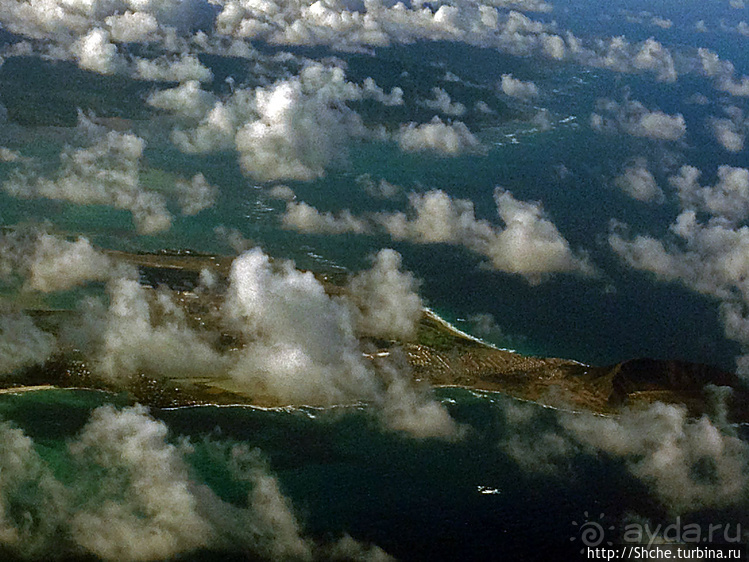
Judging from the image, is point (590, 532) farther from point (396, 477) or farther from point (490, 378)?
point (490, 378)

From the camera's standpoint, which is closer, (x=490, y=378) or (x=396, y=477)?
(x=396, y=477)

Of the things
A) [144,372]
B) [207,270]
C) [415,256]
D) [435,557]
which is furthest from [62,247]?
[435,557]

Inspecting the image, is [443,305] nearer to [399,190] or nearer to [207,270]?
[207,270]

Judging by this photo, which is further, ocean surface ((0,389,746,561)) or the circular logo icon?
the circular logo icon

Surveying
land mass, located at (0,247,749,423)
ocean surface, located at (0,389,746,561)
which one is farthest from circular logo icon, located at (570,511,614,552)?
land mass, located at (0,247,749,423)

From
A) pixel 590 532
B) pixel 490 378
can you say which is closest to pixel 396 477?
pixel 590 532

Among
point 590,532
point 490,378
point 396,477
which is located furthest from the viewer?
point 490,378

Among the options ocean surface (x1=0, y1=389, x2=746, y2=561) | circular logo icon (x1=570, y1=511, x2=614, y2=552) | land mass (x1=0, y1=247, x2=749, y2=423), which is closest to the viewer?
ocean surface (x1=0, y1=389, x2=746, y2=561)

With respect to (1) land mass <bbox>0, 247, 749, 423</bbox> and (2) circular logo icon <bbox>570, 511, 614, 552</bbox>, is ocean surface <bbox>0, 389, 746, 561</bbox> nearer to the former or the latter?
(2) circular logo icon <bbox>570, 511, 614, 552</bbox>

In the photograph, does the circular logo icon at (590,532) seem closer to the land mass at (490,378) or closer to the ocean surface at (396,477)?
the ocean surface at (396,477)

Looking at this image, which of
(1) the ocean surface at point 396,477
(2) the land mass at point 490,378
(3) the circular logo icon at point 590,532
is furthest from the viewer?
(2) the land mass at point 490,378

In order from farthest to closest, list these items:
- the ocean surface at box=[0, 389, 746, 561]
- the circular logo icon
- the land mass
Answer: the land mass, the circular logo icon, the ocean surface at box=[0, 389, 746, 561]

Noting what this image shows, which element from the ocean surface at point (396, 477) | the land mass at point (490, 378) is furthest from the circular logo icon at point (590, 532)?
the land mass at point (490, 378)
